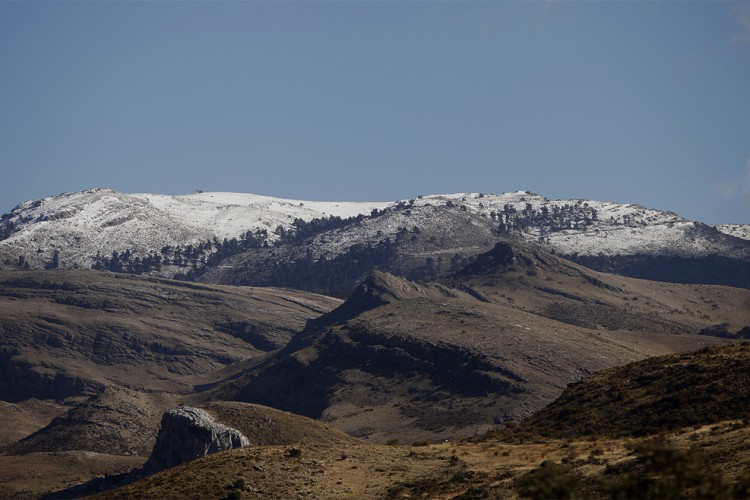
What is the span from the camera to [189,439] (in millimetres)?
99125

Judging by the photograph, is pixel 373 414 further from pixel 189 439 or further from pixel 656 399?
pixel 656 399

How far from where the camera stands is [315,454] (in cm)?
6316

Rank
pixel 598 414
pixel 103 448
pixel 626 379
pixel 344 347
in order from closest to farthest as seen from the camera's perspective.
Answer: pixel 598 414 < pixel 626 379 < pixel 103 448 < pixel 344 347

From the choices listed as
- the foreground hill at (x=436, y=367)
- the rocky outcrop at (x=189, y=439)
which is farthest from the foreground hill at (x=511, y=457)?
the foreground hill at (x=436, y=367)

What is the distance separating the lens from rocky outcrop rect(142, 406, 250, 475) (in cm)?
9681

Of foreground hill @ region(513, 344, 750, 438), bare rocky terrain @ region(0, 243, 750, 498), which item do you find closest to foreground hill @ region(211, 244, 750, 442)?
bare rocky terrain @ region(0, 243, 750, 498)

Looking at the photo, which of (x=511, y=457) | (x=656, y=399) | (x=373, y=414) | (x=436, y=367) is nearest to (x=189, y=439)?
(x=511, y=457)

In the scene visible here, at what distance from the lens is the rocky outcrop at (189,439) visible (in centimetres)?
9681

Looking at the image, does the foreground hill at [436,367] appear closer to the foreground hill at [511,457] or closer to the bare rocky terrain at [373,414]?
the bare rocky terrain at [373,414]

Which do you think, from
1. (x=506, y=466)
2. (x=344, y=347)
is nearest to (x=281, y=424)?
(x=506, y=466)

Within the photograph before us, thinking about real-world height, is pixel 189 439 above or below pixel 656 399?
below

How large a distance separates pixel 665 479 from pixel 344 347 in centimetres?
14969

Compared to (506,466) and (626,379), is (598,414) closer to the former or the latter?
(626,379)

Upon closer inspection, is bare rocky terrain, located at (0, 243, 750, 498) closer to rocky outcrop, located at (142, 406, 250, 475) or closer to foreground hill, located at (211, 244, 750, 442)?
foreground hill, located at (211, 244, 750, 442)
